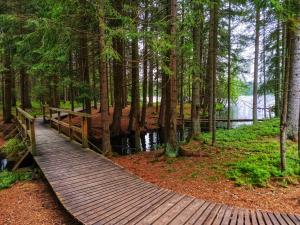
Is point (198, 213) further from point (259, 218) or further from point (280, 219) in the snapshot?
point (280, 219)

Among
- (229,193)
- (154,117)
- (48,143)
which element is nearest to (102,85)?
(48,143)

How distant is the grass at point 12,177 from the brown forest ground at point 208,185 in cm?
324

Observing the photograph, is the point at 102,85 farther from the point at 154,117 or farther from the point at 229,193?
the point at 154,117

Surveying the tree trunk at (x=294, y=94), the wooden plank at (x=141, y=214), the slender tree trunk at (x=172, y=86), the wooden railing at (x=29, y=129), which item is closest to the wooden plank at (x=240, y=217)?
the wooden plank at (x=141, y=214)

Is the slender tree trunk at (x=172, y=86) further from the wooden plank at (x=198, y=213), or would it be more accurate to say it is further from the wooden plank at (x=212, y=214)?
the wooden plank at (x=212, y=214)

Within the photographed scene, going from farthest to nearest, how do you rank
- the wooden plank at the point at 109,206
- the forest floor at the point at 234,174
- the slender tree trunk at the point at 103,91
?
the slender tree trunk at the point at 103,91
the forest floor at the point at 234,174
the wooden plank at the point at 109,206

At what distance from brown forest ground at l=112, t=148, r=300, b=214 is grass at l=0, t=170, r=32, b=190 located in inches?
127

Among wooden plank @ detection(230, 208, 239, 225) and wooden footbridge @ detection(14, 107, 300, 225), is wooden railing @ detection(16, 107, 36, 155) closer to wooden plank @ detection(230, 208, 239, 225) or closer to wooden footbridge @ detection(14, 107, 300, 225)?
wooden footbridge @ detection(14, 107, 300, 225)

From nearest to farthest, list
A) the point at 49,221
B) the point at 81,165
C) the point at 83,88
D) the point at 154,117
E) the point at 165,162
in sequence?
the point at 49,221, the point at 81,165, the point at 165,162, the point at 83,88, the point at 154,117

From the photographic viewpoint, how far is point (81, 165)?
8.31 metres

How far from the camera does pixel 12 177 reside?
863cm

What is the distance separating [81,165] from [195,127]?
6.03m

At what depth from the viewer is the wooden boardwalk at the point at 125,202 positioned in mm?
4773

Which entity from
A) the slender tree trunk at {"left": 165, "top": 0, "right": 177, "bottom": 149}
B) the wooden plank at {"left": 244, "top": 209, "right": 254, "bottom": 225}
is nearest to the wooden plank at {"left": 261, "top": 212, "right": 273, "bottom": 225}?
the wooden plank at {"left": 244, "top": 209, "right": 254, "bottom": 225}
